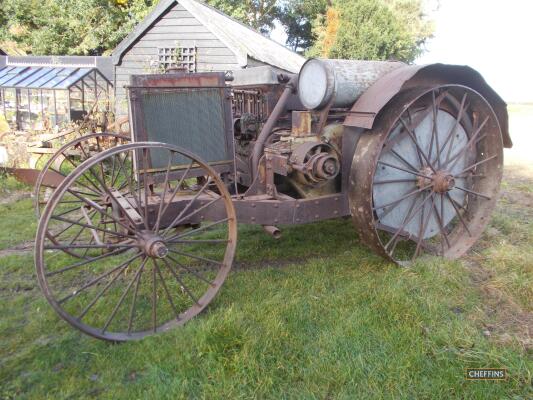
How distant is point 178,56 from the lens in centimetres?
1141

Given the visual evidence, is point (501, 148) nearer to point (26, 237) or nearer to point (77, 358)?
point (77, 358)

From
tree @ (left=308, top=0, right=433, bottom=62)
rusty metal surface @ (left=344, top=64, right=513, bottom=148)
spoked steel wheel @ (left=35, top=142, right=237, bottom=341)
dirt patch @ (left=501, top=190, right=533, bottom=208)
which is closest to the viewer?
spoked steel wheel @ (left=35, top=142, right=237, bottom=341)

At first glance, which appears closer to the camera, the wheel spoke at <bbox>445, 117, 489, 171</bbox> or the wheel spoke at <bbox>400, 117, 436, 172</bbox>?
the wheel spoke at <bbox>400, 117, 436, 172</bbox>

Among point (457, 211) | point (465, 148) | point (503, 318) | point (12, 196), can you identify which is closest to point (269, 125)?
point (465, 148)

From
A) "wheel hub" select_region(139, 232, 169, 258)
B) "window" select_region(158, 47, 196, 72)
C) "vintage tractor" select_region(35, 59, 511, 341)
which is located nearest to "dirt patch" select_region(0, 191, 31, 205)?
"vintage tractor" select_region(35, 59, 511, 341)

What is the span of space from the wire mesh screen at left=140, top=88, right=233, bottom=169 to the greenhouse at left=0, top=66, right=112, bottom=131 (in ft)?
24.0

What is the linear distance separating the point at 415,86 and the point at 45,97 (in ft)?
31.0

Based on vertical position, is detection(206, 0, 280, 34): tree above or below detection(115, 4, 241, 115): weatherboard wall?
above

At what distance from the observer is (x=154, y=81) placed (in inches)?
118

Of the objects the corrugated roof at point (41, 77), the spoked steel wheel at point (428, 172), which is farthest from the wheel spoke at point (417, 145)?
the corrugated roof at point (41, 77)

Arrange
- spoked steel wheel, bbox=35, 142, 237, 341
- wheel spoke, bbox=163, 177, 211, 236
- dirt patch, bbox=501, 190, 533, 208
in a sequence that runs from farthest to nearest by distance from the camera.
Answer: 1. dirt patch, bbox=501, 190, 533, 208
2. wheel spoke, bbox=163, 177, 211, 236
3. spoked steel wheel, bbox=35, 142, 237, 341

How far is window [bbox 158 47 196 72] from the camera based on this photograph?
11477 millimetres

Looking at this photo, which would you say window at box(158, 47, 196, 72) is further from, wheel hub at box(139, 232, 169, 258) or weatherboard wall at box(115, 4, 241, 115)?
wheel hub at box(139, 232, 169, 258)

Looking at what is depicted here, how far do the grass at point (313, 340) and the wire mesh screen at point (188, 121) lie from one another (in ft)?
3.42
